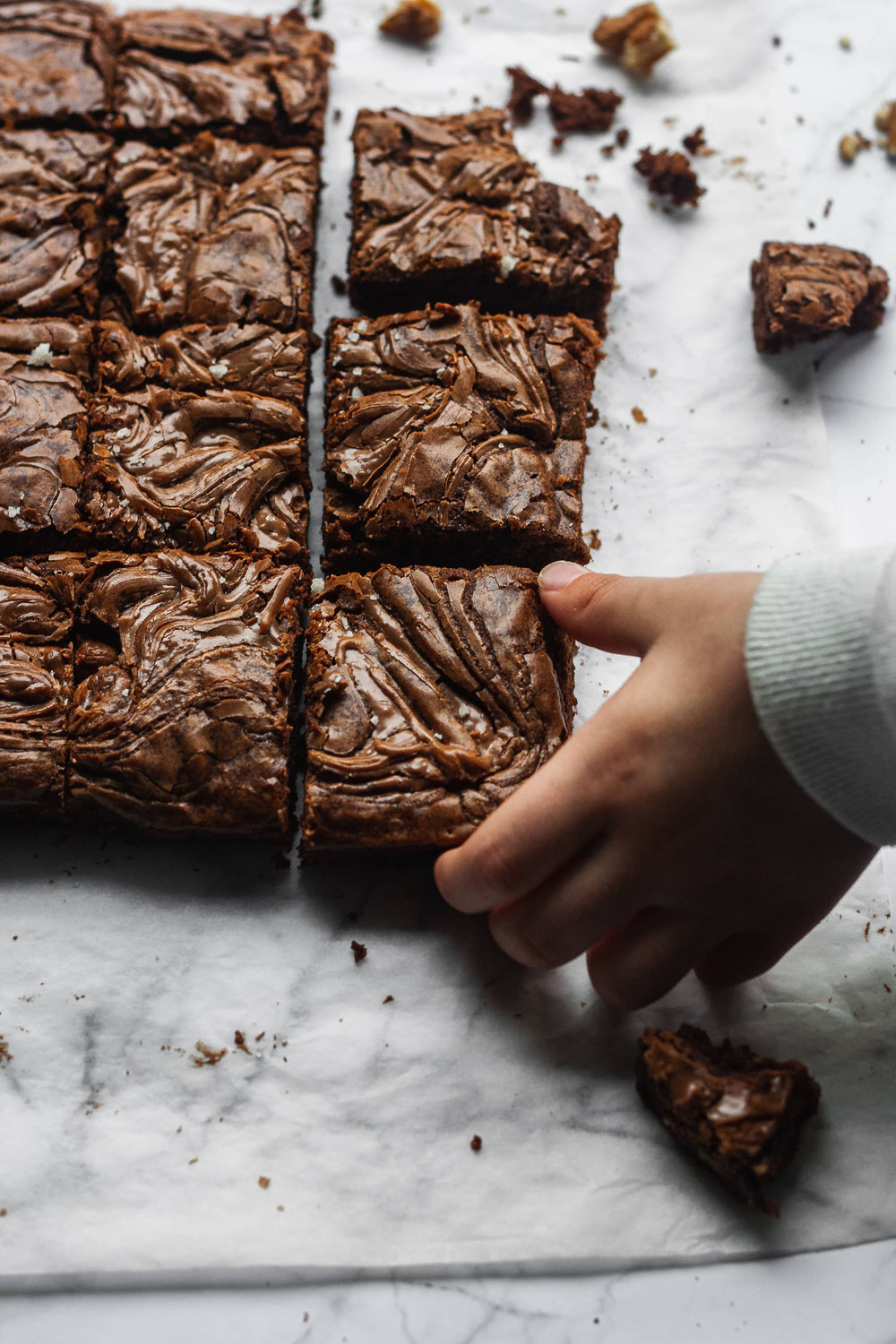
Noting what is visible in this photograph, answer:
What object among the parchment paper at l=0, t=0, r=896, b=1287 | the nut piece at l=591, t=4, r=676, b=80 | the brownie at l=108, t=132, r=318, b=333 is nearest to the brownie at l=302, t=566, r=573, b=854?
the parchment paper at l=0, t=0, r=896, b=1287

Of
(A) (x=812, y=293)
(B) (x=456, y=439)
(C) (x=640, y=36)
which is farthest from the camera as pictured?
(C) (x=640, y=36)

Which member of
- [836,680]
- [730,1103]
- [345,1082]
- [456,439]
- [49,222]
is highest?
[49,222]

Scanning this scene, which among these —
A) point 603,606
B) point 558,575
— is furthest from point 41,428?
point 603,606

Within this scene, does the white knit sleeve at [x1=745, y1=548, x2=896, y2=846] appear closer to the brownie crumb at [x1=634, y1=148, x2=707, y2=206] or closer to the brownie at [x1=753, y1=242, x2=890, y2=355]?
the brownie at [x1=753, y1=242, x2=890, y2=355]

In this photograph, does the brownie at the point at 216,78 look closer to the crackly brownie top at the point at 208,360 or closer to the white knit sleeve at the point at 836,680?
the crackly brownie top at the point at 208,360

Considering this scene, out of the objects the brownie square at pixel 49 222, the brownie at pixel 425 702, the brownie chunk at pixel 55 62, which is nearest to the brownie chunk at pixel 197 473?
the brownie at pixel 425 702

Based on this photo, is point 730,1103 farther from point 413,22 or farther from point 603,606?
point 413,22

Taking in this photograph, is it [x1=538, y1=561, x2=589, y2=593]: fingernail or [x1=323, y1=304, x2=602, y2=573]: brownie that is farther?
[x1=323, y1=304, x2=602, y2=573]: brownie
